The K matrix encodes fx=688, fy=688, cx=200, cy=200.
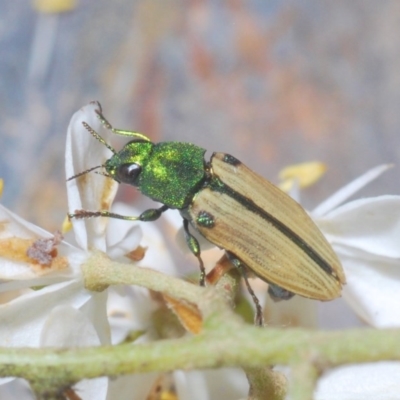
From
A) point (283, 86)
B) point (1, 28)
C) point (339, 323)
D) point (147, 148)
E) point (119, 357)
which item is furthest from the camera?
point (283, 86)

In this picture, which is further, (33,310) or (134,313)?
(134,313)

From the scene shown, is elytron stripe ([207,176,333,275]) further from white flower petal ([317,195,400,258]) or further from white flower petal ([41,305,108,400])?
white flower petal ([41,305,108,400])

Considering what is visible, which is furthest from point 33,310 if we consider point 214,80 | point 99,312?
point 214,80

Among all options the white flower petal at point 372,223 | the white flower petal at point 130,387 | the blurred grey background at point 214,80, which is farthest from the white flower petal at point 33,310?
the blurred grey background at point 214,80

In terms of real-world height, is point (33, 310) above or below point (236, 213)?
below

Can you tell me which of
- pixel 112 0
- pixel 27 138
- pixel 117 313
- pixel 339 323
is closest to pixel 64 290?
pixel 117 313

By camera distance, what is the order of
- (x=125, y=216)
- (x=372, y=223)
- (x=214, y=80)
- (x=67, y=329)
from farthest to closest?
1. (x=214, y=80)
2. (x=125, y=216)
3. (x=372, y=223)
4. (x=67, y=329)

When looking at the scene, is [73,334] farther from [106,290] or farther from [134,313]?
[134,313]

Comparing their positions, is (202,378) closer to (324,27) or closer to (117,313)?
(117,313)
